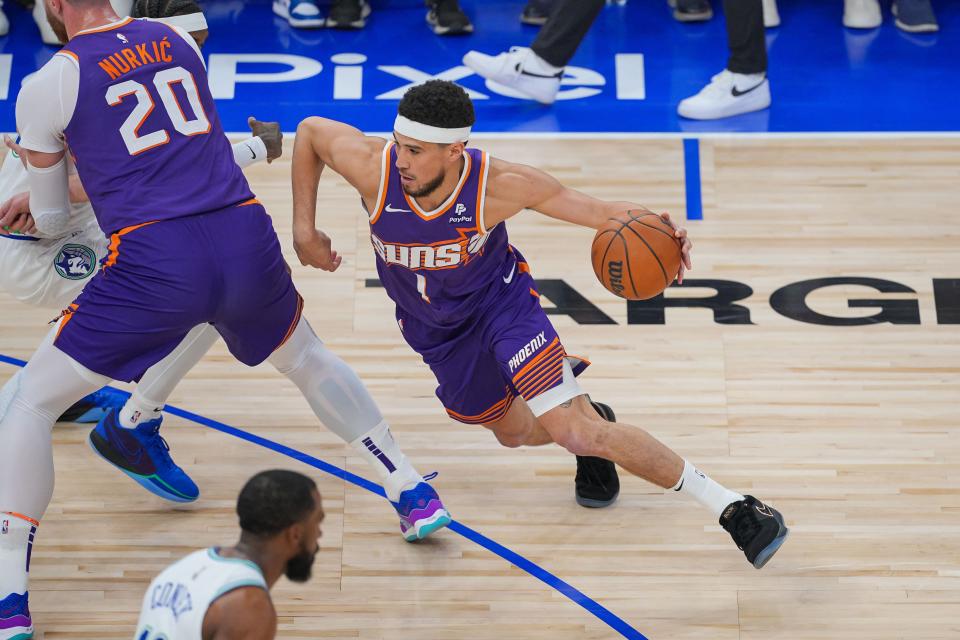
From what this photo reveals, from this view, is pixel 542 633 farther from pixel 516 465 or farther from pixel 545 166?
pixel 545 166

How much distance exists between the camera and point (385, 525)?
532 cm

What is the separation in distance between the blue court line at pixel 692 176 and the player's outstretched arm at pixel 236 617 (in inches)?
163

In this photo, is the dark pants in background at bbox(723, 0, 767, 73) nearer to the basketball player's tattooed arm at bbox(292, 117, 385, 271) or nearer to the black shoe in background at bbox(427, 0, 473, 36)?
the black shoe in background at bbox(427, 0, 473, 36)

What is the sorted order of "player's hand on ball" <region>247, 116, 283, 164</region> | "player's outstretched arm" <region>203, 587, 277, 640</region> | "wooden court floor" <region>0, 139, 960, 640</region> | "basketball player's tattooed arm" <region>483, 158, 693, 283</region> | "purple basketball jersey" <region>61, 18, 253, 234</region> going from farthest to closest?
"player's hand on ball" <region>247, 116, 283, 164</region> < "wooden court floor" <region>0, 139, 960, 640</region> < "basketball player's tattooed arm" <region>483, 158, 693, 283</region> < "purple basketball jersey" <region>61, 18, 253, 234</region> < "player's outstretched arm" <region>203, 587, 277, 640</region>

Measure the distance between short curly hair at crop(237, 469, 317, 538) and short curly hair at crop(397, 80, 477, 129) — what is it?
164 centimetres

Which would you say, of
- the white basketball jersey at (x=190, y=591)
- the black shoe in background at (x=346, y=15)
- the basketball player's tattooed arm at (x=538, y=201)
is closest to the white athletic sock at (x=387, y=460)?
the basketball player's tattooed arm at (x=538, y=201)

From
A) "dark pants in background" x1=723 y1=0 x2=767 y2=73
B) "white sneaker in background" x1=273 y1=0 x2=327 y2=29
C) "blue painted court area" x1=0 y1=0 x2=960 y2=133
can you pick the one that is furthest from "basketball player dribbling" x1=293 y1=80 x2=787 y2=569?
"white sneaker in background" x1=273 y1=0 x2=327 y2=29

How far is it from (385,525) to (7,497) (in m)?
1.45

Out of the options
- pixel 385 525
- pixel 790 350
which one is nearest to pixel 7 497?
pixel 385 525

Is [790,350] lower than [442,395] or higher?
lower

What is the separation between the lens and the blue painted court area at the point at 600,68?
7.81m

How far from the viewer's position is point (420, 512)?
16.8 ft

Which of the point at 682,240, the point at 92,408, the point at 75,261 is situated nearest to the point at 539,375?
the point at 682,240

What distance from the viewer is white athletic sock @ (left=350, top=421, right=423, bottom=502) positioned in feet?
16.9
